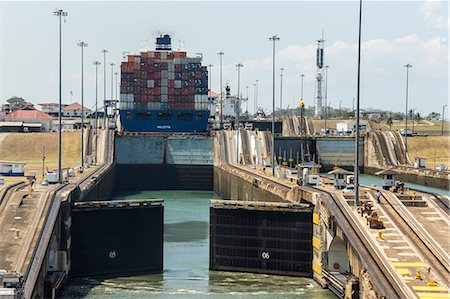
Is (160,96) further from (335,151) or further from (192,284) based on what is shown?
(192,284)

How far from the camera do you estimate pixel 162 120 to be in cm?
15688

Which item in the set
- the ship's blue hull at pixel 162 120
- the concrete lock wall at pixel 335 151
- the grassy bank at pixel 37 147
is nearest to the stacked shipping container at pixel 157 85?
the ship's blue hull at pixel 162 120

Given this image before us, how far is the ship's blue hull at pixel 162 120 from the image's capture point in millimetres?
155625

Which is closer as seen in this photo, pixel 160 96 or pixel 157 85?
pixel 157 85

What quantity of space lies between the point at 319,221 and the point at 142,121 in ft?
329

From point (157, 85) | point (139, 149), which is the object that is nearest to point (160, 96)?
point (157, 85)

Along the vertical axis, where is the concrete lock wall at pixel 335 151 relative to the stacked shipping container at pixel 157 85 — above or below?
below

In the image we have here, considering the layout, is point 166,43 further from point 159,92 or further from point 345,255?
point 345,255

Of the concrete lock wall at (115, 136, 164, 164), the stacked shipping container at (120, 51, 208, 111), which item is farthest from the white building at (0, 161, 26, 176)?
the stacked shipping container at (120, 51, 208, 111)

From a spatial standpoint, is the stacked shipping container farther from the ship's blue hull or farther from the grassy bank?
the grassy bank

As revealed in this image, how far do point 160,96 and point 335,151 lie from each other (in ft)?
117

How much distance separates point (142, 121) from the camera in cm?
15600

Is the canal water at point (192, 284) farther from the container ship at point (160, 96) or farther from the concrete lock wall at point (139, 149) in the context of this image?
the container ship at point (160, 96)

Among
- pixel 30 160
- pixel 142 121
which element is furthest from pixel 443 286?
pixel 142 121
